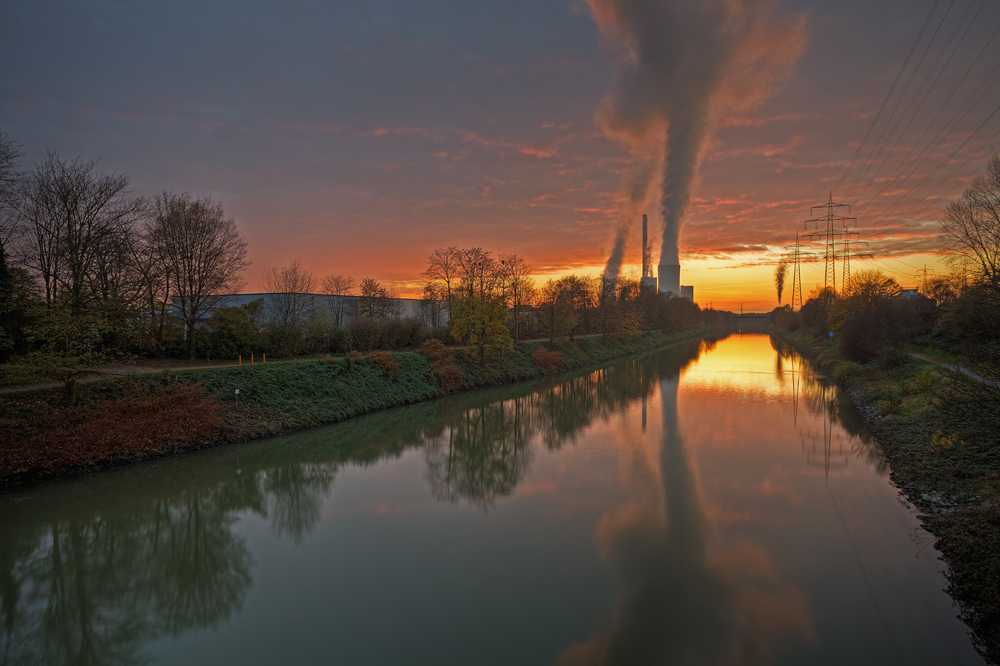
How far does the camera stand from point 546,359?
117ft

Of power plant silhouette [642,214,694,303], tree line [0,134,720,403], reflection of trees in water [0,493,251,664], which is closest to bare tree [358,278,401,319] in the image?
tree line [0,134,720,403]

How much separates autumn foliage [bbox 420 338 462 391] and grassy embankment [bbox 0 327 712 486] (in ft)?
1.27

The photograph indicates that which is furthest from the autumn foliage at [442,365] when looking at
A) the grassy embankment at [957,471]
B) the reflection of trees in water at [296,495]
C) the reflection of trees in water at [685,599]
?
the grassy embankment at [957,471]

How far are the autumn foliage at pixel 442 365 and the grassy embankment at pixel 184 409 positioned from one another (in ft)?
1.27

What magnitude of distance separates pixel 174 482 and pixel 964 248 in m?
31.6

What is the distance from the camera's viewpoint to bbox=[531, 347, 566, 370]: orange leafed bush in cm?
3519

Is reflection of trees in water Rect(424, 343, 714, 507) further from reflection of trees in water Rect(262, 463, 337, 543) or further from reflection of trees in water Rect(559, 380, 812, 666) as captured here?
reflection of trees in water Rect(559, 380, 812, 666)

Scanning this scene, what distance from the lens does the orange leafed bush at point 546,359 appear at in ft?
115

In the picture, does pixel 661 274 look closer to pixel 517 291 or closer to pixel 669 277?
pixel 669 277

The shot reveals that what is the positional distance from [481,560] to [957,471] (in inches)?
391

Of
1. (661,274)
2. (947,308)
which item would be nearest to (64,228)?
(947,308)

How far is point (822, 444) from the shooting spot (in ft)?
50.2

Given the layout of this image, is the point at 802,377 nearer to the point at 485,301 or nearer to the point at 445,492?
the point at 485,301

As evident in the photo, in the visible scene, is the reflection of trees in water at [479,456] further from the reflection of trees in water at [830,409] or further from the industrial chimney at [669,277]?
the industrial chimney at [669,277]
